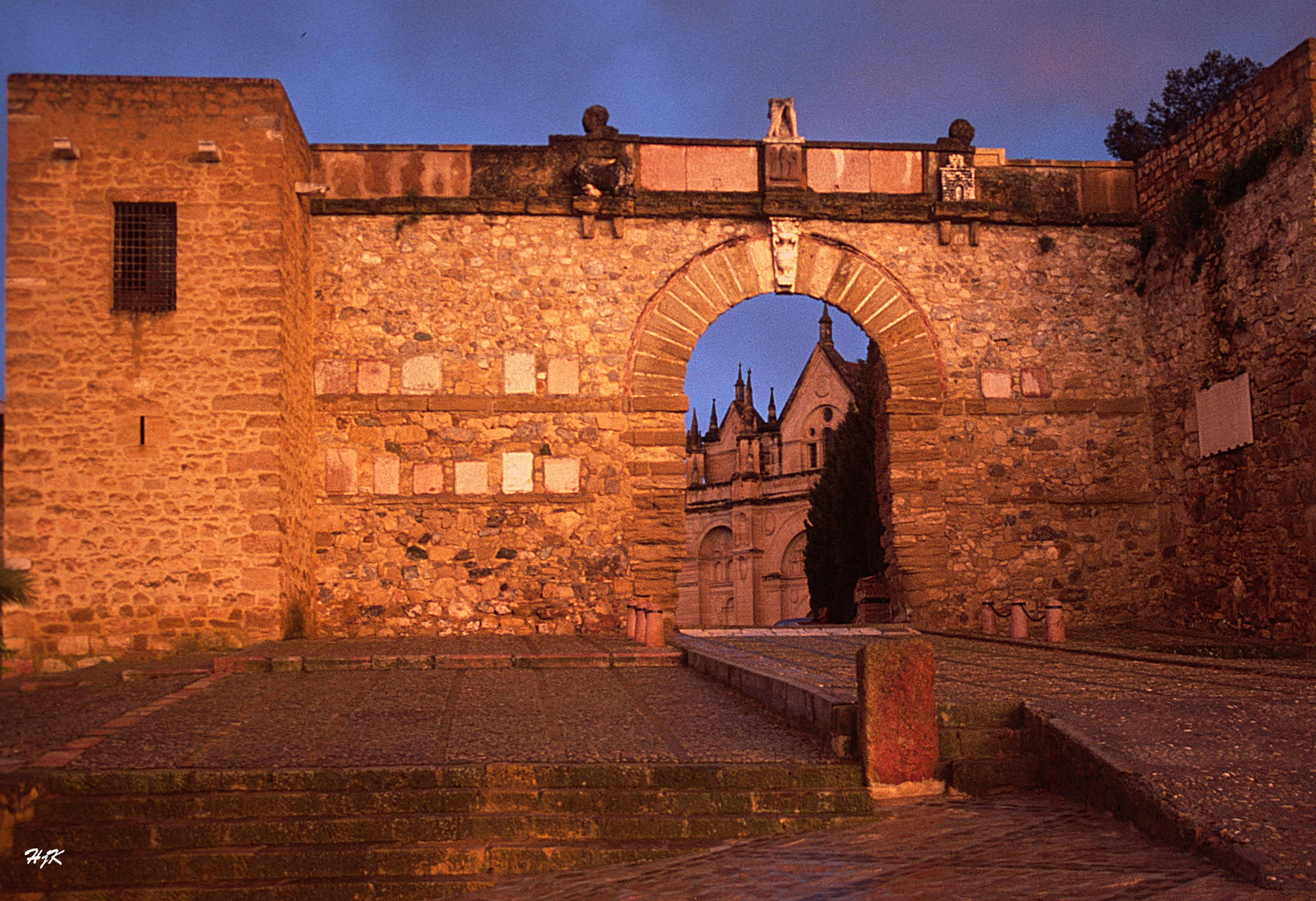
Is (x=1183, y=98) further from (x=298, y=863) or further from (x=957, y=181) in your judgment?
(x=298, y=863)

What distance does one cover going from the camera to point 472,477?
13695 millimetres

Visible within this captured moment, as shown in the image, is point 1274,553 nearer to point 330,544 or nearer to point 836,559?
point 330,544

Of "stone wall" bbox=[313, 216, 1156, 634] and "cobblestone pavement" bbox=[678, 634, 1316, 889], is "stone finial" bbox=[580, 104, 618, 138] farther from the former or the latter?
"cobblestone pavement" bbox=[678, 634, 1316, 889]

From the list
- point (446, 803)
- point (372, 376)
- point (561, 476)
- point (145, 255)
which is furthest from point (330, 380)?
point (446, 803)

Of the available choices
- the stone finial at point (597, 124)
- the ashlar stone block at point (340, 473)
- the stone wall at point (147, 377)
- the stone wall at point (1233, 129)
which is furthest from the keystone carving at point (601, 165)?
the stone wall at point (1233, 129)

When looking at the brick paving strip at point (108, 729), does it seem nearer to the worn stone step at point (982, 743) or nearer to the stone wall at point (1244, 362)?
the worn stone step at point (982, 743)

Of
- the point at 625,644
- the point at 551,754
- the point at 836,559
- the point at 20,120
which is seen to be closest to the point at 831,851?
the point at 551,754

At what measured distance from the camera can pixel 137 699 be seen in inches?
336

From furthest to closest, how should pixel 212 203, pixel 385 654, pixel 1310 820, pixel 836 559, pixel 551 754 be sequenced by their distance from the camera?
pixel 836 559
pixel 212 203
pixel 385 654
pixel 551 754
pixel 1310 820

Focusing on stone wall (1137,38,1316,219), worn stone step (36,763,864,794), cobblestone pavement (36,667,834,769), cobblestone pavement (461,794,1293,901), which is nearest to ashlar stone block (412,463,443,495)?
cobblestone pavement (36,667,834,769)

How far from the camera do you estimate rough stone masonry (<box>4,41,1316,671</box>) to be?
39.3ft

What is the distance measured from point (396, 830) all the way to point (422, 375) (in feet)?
28.9

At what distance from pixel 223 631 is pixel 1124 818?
9.08 meters

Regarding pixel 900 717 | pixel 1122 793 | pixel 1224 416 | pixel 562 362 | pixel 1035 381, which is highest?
pixel 562 362
